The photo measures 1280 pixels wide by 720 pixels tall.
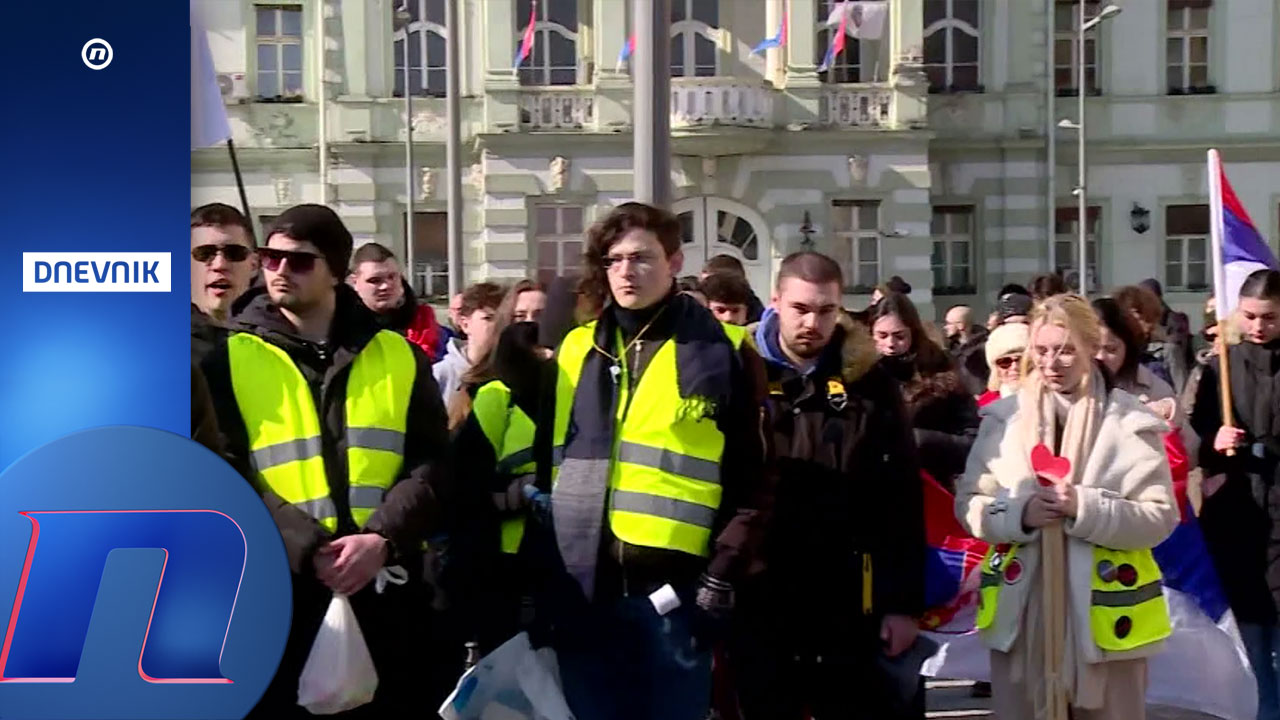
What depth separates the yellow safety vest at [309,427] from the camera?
4105 mm

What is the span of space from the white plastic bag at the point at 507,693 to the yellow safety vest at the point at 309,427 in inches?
24.5

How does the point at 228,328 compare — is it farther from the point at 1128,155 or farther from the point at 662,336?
the point at 1128,155

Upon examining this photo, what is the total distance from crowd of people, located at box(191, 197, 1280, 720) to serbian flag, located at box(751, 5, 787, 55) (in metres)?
19.5

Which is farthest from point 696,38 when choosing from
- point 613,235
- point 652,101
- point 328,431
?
point 328,431

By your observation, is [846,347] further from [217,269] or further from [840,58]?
[840,58]

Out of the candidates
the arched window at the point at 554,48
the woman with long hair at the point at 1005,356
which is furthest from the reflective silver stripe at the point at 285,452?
the arched window at the point at 554,48

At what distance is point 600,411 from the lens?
446 cm

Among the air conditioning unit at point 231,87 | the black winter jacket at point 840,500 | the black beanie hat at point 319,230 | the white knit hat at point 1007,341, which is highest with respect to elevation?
the air conditioning unit at point 231,87

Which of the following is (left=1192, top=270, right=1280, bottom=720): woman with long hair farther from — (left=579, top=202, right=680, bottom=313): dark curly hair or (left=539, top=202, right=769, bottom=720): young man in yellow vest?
(left=579, top=202, right=680, bottom=313): dark curly hair

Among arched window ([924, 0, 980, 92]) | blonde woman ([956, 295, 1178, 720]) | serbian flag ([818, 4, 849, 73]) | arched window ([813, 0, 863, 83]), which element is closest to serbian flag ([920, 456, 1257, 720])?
blonde woman ([956, 295, 1178, 720])

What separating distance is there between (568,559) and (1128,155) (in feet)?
80.4

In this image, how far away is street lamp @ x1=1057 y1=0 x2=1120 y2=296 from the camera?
25.2 m

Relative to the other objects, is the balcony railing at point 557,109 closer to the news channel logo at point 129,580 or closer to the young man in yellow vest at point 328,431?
the young man in yellow vest at point 328,431

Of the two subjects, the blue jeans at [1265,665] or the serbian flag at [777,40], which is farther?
the serbian flag at [777,40]
